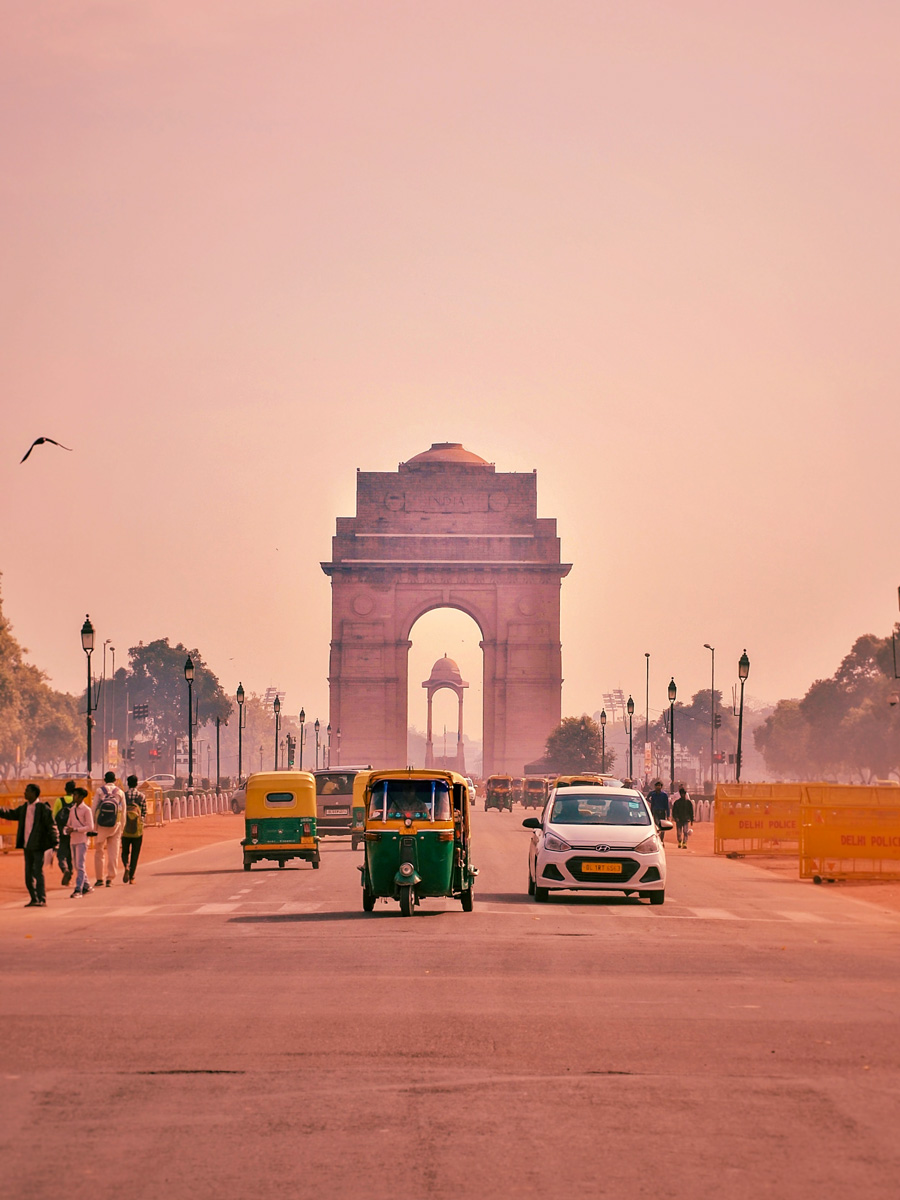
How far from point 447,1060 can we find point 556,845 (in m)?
12.9

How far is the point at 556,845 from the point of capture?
22250mm

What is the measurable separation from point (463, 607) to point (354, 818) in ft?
267

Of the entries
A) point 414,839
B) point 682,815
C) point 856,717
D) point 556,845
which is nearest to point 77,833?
point 414,839

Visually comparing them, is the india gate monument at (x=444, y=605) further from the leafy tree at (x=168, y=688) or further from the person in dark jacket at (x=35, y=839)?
the person in dark jacket at (x=35, y=839)

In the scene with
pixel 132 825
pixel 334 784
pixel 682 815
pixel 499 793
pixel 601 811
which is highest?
pixel 601 811

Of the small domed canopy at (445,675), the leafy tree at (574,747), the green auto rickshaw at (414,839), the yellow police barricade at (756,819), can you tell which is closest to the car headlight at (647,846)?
the green auto rickshaw at (414,839)

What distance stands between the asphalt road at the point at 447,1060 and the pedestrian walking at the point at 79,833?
5.27 metres

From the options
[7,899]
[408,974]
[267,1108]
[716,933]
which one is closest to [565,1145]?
[267,1108]

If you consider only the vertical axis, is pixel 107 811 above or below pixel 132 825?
above

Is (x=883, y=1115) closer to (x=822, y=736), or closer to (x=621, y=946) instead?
(x=621, y=946)

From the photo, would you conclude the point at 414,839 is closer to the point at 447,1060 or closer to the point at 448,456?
the point at 447,1060

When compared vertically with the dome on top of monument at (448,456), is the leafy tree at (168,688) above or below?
below

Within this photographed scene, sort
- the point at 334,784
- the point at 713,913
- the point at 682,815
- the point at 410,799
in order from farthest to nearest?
the point at 334,784 → the point at 682,815 → the point at 713,913 → the point at 410,799

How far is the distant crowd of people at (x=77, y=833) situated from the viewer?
22.4 metres
